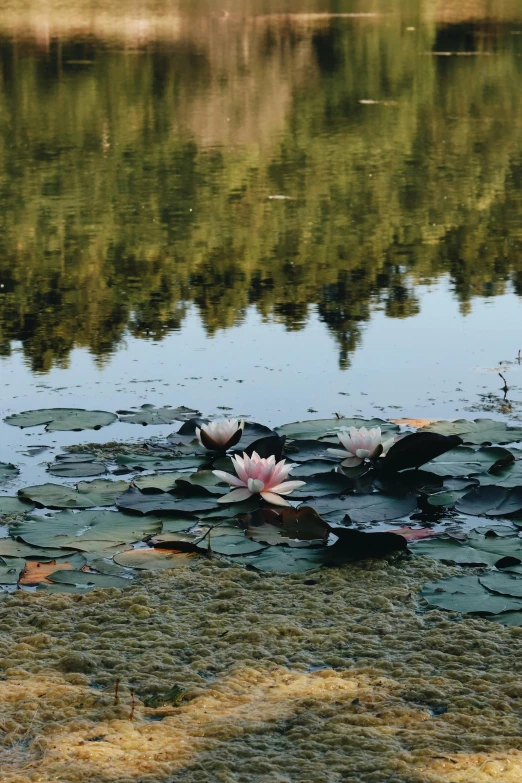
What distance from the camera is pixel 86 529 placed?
276 centimetres

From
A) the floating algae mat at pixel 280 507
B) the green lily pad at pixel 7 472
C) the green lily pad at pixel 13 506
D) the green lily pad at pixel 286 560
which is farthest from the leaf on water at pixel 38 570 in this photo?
the green lily pad at pixel 7 472

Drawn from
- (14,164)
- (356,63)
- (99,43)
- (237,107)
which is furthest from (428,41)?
(14,164)

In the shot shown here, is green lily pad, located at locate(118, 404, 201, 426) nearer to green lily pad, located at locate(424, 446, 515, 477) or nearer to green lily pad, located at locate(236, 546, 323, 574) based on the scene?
green lily pad, located at locate(424, 446, 515, 477)

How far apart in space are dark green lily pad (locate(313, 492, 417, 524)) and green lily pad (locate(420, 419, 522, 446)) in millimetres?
466

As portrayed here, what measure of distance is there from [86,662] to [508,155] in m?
8.91

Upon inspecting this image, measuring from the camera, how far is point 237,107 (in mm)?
14109

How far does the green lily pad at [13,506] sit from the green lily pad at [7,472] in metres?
0.17

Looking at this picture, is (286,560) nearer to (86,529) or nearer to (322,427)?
(86,529)

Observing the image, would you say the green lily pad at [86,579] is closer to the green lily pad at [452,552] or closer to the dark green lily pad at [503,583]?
the green lily pad at [452,552]

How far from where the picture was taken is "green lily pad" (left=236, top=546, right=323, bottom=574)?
258 cm

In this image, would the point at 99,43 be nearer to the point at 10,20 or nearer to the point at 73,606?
the point at 10,20

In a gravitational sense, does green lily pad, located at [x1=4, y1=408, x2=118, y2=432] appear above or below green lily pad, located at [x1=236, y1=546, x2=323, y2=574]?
above

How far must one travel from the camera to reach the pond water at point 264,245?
4.20 meters

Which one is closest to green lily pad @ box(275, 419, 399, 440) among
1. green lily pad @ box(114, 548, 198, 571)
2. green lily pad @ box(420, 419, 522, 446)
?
green lily pad @ box(420, 419, 522, 446)
